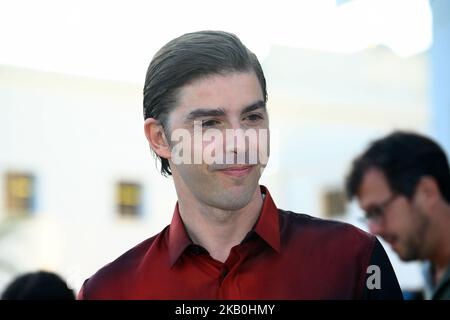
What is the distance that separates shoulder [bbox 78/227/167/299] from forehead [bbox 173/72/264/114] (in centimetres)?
24

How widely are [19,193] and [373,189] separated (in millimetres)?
7671

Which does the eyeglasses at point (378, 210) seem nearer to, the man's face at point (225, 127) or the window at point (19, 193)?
the man's face at point (225, 127)

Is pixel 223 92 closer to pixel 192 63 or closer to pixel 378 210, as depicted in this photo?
pixel 192 63

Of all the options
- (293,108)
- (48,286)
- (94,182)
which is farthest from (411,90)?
(48,286)

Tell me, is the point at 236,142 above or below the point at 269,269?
above

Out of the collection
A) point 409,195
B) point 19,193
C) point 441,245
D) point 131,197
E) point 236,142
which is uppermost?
point 236,142

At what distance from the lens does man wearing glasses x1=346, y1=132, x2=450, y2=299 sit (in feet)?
6.51

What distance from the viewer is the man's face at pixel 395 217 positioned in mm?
1984

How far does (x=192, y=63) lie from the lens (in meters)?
1.29

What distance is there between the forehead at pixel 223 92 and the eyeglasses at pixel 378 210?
79 centimetres

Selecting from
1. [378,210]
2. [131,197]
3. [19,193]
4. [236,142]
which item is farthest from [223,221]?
[19,193]

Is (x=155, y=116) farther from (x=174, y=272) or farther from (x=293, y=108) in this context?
(x=293, y=108)

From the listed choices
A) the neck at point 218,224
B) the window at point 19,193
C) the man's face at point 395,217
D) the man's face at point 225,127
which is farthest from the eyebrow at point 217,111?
the window at point 19,193

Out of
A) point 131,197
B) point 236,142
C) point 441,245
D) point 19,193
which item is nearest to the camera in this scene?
point 236,142
